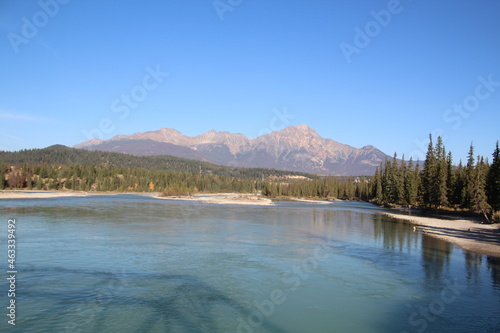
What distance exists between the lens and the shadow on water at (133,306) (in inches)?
462

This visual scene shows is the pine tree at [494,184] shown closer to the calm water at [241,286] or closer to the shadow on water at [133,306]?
the calm water at [241,286]

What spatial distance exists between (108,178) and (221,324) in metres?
139

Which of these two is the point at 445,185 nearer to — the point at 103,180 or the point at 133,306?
the point at 133,306

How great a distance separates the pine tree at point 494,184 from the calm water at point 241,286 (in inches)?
1064

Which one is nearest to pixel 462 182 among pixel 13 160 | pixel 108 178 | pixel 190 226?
pixel 190 226

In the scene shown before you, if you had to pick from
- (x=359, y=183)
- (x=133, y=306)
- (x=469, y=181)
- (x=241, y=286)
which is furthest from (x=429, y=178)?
(x=359, y=183)

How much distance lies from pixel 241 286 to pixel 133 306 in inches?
194

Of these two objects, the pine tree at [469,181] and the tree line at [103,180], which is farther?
the tree line at [103,180]

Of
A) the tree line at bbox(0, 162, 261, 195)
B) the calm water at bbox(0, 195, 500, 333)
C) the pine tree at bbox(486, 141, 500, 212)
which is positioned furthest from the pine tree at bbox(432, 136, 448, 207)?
the tree line at bbox(0, 162, 261, 195)

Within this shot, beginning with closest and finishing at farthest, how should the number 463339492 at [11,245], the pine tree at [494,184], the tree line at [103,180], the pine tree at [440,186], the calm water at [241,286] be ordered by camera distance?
the calm water at [241,286] → the number 463339492 at [11,245] → the pine tree at [494,184] → the pine tree at [440,186] → the tree line at [103,180]

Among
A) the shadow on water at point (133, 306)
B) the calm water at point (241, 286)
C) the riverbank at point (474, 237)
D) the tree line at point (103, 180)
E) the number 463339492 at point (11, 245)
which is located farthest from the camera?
the tree line at point (103, 180)

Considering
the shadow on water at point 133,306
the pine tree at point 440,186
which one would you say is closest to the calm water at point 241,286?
the shadow on water at point 133,306

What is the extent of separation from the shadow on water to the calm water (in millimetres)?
40

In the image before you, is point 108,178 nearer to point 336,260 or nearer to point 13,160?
point 13,160
